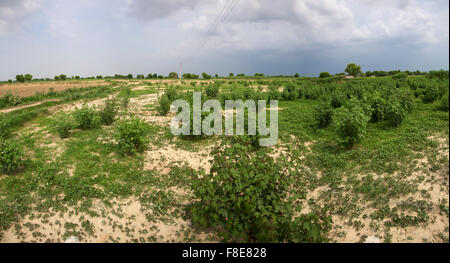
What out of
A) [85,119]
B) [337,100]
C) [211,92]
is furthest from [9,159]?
[337,100]

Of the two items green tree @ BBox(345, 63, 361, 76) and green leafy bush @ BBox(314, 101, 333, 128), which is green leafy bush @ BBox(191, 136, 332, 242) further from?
green tree @ BBox(345, 63, 361, 76)

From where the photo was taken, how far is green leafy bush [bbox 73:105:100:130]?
10016 millimetres

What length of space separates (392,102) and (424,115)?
1.25 m

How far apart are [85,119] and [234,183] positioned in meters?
8.28

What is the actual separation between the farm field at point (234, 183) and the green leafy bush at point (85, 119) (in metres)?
0.05

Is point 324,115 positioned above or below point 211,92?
below

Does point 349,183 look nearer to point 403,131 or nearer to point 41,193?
point 403,131

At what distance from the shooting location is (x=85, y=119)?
10.1 meters

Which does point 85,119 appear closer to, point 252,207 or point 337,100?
point 252,207

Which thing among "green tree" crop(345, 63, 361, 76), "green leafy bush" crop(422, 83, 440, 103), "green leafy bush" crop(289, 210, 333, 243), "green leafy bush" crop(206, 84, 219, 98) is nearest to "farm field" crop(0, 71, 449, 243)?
"green leafy bush" crop(289, 210, 333, 243)

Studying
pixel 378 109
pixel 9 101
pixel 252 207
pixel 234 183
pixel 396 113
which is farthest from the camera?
pixel 9 101

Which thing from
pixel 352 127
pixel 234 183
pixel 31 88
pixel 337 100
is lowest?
pixel 234 183

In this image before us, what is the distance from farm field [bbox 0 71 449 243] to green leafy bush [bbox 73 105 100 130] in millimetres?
52
